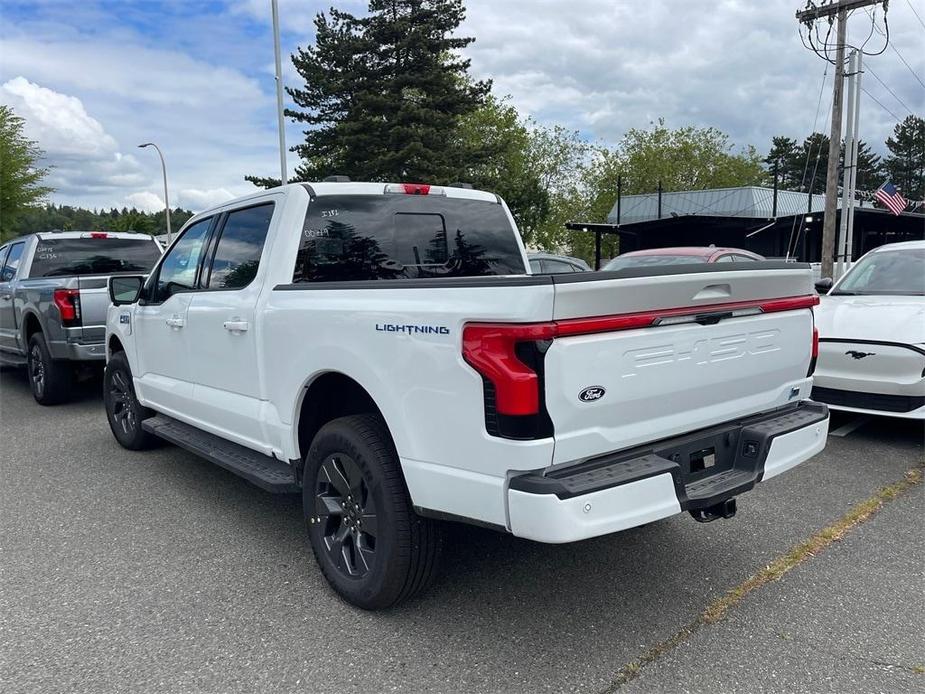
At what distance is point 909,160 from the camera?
76.4 metres

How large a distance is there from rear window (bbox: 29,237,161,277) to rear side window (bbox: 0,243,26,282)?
1.71 feet

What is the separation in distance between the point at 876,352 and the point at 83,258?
27.7 ft

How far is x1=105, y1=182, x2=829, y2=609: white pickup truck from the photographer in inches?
99.0

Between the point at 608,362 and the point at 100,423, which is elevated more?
the point at 608,362

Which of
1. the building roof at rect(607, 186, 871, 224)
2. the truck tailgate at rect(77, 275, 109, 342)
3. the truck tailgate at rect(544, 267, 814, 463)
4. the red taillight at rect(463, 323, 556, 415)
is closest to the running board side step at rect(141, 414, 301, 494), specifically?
the red taillight at rect(463, 323, 556, 415)

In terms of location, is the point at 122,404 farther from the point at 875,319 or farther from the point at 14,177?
the point at 14,177

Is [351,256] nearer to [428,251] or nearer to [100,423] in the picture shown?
[428,251]

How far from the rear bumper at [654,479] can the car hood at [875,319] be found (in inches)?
119

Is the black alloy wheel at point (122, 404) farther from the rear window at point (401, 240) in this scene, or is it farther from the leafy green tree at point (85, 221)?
the leafy green tree at point (85, 221)

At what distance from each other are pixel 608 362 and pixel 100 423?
6360 mm

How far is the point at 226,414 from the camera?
4.23m

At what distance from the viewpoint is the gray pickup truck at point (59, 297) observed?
7508 mm

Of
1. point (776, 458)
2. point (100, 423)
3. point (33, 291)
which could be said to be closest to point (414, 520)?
point (776, 458)

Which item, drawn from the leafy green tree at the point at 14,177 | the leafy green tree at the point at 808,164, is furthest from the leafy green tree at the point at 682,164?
the leafy green tree at the point at 14,177
